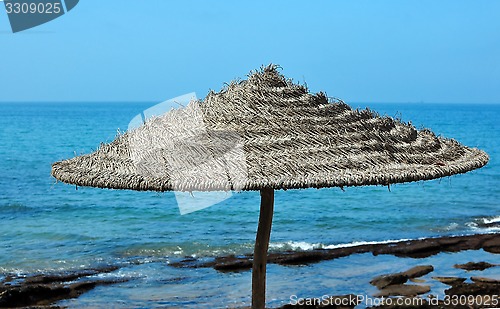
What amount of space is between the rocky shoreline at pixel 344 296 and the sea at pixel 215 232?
0.24 meters

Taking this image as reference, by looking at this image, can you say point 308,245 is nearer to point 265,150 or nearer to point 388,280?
point 388,280

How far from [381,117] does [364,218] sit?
41.4ft

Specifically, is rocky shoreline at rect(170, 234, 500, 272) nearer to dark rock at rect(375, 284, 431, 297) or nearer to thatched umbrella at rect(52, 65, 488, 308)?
dark rock at rect(375, 284, 431, 297)

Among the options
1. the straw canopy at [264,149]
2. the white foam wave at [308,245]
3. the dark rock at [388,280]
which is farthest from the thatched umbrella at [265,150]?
the white foam wave at [308,245]

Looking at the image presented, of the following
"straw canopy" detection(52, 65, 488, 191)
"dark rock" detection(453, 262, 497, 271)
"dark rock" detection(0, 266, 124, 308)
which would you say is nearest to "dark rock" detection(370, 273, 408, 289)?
"dark rock" detection(453, 262, 497, 271)

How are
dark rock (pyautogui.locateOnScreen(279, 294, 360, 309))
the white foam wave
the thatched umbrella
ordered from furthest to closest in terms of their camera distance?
the white foam wave < dark rock (pyautogui.locateOnScreen(279, 294, 360, 309)) < the thatched umbrella

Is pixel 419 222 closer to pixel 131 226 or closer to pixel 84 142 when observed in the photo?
pixel 131 226

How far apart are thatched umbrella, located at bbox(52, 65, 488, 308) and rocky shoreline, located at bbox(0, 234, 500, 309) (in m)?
3.96

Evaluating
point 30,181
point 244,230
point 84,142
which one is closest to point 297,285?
point 244,230

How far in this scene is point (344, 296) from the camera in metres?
8.02

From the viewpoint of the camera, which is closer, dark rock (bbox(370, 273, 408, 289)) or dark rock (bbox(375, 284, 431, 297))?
dark rock (bbox(375, 284, 431, 297))

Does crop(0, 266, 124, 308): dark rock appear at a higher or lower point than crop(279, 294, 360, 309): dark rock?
higher

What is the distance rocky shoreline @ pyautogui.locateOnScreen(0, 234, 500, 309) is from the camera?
7969mm

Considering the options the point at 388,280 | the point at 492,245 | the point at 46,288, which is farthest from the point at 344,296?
the point at 492,245
